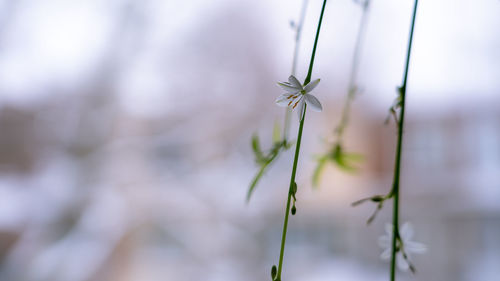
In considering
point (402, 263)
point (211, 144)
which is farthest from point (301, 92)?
point (211, 144)

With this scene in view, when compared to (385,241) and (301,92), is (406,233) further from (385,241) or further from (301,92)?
(301,92)

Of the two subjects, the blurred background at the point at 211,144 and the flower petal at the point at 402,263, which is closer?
the flower petal at the point at 402,263

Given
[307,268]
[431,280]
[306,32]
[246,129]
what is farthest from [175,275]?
[306,32]

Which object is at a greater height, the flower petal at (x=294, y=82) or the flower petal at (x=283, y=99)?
the flower petal at (x=294, y=82)

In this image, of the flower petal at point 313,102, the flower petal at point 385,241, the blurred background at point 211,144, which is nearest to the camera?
the flower petal at point 313,102

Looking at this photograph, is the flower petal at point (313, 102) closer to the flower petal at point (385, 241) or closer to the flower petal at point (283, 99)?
the flower petal at point (283, 99)

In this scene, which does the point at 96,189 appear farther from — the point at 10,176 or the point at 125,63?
the point at 125,63

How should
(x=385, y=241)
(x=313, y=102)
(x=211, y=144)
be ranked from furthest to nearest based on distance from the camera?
1. (x=211, y=144)
2. (x=385, y=241)
3. (x=313, y=102)

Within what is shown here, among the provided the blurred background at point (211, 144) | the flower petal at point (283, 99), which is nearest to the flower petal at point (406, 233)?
the flower petal at point (283, 99)

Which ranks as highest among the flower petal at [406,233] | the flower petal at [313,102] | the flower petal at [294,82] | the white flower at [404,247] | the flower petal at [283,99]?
the flower petal at [294,82]

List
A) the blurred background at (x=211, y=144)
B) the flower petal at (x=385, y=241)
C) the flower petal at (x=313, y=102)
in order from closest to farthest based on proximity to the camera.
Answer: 1. the flower petal at (x=313, y=102)
2. the flower petal at (x=385, y=241)
3. the blurred background at (x=211, y=144)
